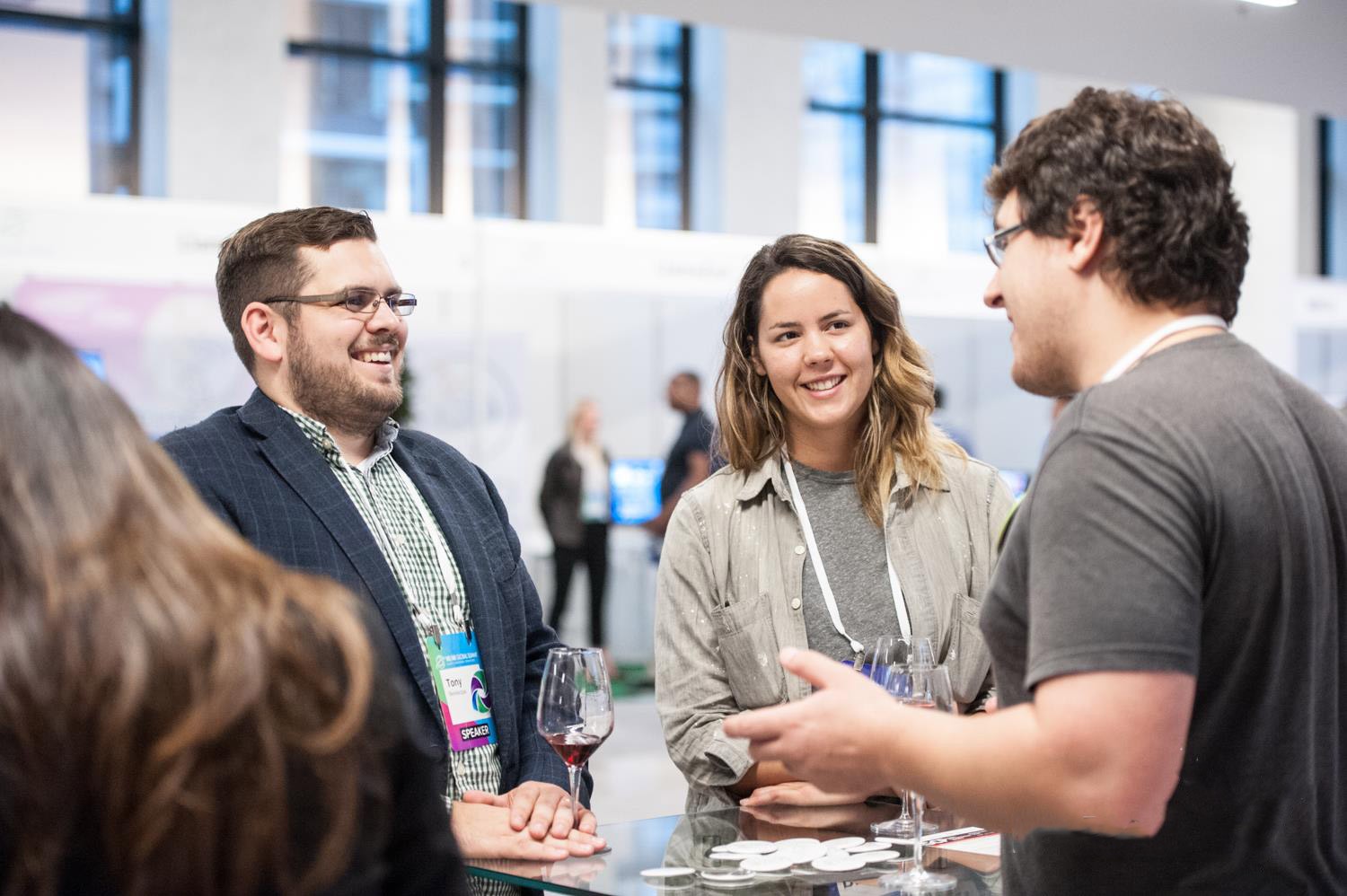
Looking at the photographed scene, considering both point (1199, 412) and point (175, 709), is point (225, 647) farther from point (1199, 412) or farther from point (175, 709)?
point (1199, 412)

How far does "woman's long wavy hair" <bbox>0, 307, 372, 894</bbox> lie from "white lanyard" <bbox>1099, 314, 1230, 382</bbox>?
31.7 inches

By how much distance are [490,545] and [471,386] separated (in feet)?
18.4

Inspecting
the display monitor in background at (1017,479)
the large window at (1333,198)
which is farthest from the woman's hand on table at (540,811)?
the large window at (1333,198)

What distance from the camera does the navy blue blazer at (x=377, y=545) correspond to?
2.19 m

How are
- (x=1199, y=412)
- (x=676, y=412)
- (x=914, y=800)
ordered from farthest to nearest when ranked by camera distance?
(x=676, y=412)
(x=914, y=800)
(x=1199, y=412)

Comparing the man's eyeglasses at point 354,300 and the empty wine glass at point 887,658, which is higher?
the man's eyeglasses at point 354,300

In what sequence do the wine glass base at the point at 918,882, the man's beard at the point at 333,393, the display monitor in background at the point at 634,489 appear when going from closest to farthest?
the wine glass base at the point at 918,882 < the man's beard at the point at 333,393 < the display monitor in background at the point at 634,489

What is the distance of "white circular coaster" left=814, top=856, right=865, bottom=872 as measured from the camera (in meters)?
1.76

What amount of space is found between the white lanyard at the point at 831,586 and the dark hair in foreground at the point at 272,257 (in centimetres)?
97

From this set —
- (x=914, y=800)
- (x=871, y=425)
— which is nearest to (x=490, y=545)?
(x=871, y=425)

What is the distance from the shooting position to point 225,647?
814 mm

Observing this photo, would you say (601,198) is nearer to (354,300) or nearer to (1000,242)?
(354,300)

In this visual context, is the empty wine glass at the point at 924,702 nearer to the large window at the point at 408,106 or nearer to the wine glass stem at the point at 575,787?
the wine glass stem at the point at 575,787

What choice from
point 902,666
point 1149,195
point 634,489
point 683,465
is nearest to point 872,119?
point 634,489
